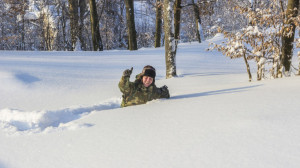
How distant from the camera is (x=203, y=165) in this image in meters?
1.42

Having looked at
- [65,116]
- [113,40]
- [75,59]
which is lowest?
[65,116]

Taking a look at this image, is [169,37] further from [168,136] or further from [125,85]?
[168,136]

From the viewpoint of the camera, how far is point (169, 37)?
6.41m

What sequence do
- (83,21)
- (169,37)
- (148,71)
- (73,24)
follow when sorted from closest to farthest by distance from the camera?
(148,71) < (169,37) < (73,24) < (83,21)

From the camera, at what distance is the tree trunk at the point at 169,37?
623cm

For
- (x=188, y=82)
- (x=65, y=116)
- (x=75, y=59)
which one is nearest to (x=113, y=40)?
(x=75, y=59)

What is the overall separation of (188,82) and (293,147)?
423cm

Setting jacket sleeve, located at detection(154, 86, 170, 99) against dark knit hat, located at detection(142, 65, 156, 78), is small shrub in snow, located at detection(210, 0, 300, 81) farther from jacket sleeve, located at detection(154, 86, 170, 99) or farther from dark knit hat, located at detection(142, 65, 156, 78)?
dark knit hat, located at detection(142, 65, 156, 78)

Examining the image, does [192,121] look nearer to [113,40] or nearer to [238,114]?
[238,114]

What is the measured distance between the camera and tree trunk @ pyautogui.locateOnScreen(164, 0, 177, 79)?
6227mm

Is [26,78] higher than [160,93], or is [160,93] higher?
[26,78]

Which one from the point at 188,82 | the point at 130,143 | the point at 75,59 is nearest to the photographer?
the point at 130,143

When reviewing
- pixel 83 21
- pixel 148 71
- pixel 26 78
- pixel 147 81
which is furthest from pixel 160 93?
pixel 83 21

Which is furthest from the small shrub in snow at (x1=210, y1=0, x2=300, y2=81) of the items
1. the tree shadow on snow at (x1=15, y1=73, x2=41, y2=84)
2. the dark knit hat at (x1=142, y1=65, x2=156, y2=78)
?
the tree shadow on snow at (x1=15, y1=73, x2=41, y2=84)
